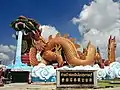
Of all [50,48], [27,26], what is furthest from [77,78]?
[27,26]

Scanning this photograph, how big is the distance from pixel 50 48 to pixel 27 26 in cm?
447

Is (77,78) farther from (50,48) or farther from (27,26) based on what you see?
(27,26)

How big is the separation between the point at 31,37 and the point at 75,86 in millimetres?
22172

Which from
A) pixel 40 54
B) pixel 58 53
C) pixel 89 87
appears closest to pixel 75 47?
pixel 58 53

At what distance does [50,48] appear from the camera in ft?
128

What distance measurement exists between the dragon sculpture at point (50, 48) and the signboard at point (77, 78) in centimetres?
1880

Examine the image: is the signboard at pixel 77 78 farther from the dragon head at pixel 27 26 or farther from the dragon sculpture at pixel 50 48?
the dragon head at pixel 27 26

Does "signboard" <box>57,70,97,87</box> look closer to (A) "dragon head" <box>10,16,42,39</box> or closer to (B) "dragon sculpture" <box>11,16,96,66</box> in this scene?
(B) "dragon sculpture" <box>11,16,96,66</box>

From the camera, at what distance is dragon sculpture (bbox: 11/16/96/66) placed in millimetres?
37750

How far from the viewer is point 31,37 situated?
39.4 metres

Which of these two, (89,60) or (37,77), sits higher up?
(89,60)

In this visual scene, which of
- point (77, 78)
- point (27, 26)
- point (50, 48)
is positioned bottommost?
point (77, 78)

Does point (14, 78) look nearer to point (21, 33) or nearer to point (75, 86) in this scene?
point (21, 33)

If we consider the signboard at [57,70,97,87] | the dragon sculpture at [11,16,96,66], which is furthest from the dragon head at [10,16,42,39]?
the signboard at [57,70,97,87]
